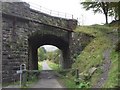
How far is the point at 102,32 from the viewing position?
25.0 m

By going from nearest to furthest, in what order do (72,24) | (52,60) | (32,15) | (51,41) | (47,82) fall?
(47,82)
(32,15)
(72,24)
(51,41)
(52,60)

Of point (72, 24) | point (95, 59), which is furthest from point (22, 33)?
point (95, 59)

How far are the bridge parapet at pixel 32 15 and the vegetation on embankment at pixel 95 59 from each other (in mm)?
1066

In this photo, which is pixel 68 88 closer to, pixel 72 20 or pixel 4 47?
pixel 4 47

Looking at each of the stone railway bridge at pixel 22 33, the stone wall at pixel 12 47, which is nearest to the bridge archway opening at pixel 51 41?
the stone railway bridge at pixel 22 33

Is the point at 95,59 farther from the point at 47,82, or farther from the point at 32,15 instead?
the point at 32,15

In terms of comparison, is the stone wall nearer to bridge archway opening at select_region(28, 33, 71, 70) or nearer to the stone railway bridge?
the stone railway bridge

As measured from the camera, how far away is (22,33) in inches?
811

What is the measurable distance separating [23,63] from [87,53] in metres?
5.28

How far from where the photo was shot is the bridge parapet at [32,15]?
64.0 ft

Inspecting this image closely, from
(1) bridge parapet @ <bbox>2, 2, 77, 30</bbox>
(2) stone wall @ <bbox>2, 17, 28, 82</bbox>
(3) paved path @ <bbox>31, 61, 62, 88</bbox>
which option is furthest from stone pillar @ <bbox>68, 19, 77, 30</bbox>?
(2) stone wall @ <bbox>2, 17, 28, 82</bbox>

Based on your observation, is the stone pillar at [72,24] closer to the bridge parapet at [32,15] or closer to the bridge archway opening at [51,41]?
the bridge parapet at [32,15]

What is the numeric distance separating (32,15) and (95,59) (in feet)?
22.4

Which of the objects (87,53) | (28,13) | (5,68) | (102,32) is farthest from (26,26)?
(102,32)
